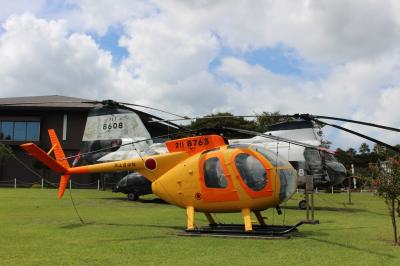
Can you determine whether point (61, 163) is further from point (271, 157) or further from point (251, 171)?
point (271, 157)

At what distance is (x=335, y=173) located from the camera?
20984mm

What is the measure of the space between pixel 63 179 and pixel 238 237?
734cm

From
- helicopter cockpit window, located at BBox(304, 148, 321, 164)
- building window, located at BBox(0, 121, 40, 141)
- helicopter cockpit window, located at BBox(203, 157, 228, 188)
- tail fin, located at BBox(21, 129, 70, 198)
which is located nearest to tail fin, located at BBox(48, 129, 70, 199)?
tail fin, located at BBox(21, 129, 70, 198)

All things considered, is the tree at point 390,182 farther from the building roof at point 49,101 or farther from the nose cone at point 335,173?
the building roof at point 49,101

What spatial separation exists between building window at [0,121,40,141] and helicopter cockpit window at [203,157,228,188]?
4181cm

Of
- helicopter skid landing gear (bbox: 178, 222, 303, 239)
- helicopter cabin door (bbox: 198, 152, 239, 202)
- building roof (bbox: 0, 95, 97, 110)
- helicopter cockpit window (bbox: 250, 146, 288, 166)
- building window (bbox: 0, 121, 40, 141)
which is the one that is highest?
building roof (bbox: 0, 95, 97, 110)

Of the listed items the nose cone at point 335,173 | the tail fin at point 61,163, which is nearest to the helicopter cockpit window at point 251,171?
the tail fin at point 61,163

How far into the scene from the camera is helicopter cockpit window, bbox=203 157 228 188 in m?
11.5

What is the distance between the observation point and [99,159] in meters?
23.9

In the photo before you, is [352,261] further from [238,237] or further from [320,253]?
[238,237]

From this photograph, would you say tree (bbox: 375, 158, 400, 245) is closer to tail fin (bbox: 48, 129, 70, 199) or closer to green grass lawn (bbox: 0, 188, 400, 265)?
green grass lawn (bbox: 0, 188, 400, 265)

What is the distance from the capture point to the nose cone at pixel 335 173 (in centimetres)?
2091

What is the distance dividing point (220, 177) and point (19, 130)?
43.8 metres

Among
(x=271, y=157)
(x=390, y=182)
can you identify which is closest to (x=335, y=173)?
(x=271, y=157)
